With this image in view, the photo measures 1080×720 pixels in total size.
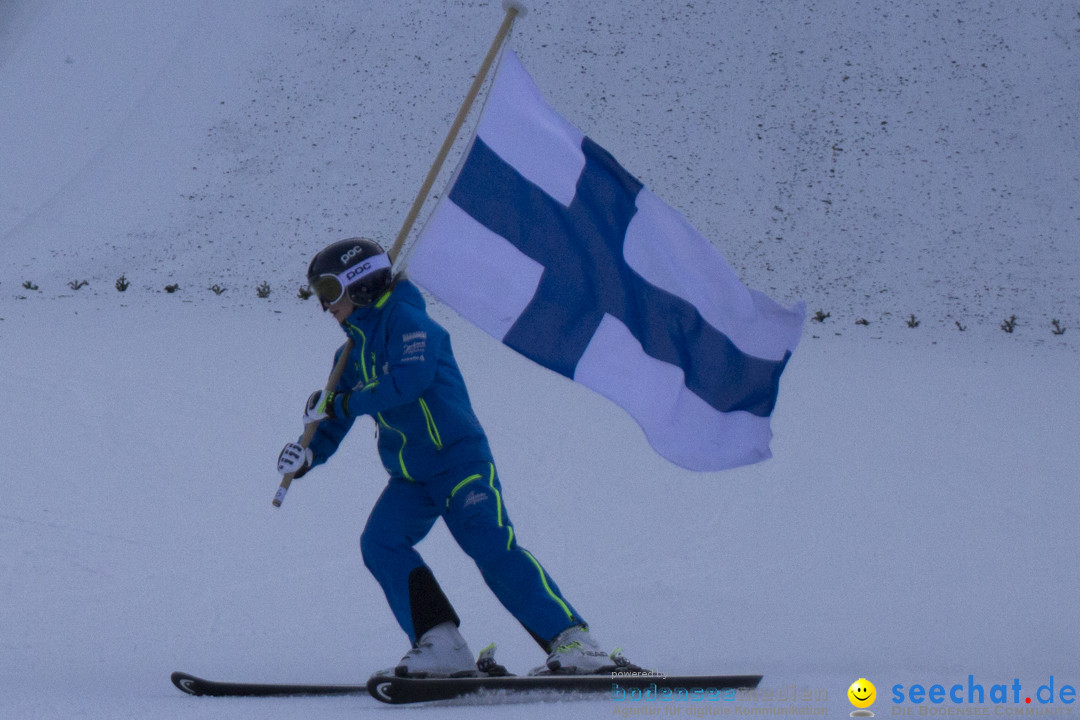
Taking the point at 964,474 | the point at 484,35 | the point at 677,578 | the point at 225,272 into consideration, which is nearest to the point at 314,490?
the point at 677,578

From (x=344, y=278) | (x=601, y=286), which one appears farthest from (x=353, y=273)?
(x=601, y=286)

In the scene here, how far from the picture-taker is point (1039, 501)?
7.73m

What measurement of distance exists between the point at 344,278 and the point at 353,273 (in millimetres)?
38

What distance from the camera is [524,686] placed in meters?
3.29

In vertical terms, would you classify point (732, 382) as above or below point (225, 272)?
below

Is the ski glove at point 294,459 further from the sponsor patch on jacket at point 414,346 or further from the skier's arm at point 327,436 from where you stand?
the sponsor patch on jacket at point 414,346

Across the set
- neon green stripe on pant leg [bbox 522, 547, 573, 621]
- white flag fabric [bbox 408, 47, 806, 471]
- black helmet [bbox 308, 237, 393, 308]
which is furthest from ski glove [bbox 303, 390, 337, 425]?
neon green stripe on pant leg [bbox 522, 547, 573, 621]

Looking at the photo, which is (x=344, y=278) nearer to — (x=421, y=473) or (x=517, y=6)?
(x=421, y=473)

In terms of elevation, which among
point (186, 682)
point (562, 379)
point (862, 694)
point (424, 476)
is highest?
point (562, 379)

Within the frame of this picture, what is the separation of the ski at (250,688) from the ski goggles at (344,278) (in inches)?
57.3

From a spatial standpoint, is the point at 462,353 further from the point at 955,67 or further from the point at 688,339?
the point at 955,67

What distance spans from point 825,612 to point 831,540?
1.42 m

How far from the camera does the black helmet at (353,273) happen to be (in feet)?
12.1

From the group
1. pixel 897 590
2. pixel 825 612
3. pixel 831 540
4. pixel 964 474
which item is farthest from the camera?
pixel 964 474
